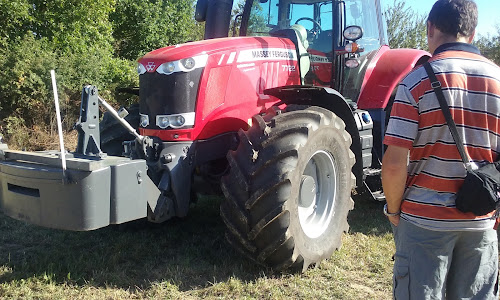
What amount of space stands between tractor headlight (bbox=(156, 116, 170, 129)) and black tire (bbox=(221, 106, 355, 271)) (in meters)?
0.57

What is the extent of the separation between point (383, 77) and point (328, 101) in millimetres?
1079

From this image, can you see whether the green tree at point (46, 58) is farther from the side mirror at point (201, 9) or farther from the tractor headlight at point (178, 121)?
the tractor headlight at point (178, 121)

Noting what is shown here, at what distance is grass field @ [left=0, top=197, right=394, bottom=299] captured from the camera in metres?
3.21

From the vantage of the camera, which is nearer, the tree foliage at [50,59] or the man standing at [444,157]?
the man standing at [444,157]

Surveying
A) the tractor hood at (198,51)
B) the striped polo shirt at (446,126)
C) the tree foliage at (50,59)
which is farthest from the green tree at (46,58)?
the striped polo shirt at (446,126)

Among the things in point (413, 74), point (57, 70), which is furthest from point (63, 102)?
point (413, 74)

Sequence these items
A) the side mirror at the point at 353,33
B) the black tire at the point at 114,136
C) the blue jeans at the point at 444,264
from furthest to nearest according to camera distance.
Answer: the black tire at the point at 114,136 < the side mirror at the point at 353,33 < the blue jeans at the point at 444,264

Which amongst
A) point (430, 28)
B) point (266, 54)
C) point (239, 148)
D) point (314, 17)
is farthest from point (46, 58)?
point (430, 28)

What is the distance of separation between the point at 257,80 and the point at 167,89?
0.84 metres

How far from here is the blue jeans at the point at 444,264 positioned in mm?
1944

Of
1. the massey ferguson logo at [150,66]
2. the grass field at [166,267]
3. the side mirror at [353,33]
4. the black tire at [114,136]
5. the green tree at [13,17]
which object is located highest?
the green tree at [13,17]

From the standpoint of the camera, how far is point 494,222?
2.02 metres

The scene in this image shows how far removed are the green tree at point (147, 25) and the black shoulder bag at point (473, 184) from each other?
13.0 metres

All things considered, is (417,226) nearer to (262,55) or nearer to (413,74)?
(413,74)
